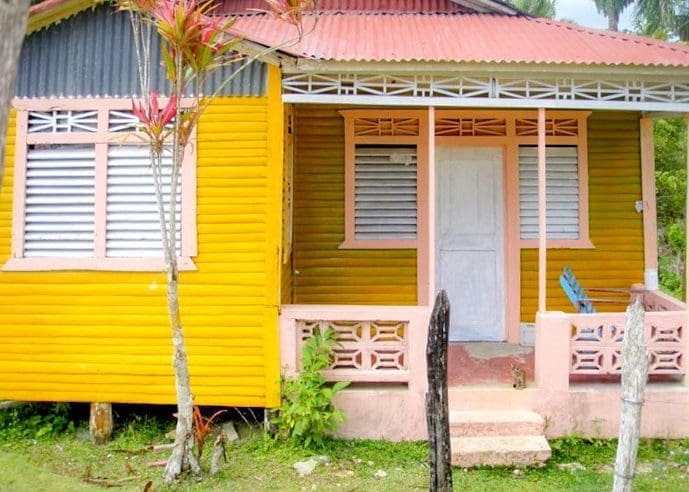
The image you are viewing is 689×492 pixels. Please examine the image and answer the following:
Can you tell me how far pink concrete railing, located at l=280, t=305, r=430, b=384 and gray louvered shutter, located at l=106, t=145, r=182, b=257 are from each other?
131 cm

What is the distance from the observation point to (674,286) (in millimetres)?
14352

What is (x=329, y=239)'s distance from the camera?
6.86m

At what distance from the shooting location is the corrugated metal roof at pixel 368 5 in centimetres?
734

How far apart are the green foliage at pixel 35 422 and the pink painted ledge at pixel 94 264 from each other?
147 cm

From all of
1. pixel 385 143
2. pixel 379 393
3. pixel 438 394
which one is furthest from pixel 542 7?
pixel 438 394

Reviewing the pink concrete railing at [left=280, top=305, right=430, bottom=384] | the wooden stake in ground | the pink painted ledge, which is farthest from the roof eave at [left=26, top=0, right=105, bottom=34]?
the wooden stake in ground

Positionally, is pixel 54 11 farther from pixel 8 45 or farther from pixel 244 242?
pixel 8 45

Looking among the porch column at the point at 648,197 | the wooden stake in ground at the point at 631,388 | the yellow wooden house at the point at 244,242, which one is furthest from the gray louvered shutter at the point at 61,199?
the porch column at the point at 648,197

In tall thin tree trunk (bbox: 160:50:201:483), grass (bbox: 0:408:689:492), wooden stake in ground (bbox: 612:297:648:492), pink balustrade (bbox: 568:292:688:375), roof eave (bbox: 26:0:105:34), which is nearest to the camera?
wooden stake in ground (bbox: 612:297:648:492)

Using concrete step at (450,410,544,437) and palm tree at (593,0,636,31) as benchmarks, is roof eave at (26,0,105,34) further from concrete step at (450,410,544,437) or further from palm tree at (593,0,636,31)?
palm tree at (593,0,636,31)

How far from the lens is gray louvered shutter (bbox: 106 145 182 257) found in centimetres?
534

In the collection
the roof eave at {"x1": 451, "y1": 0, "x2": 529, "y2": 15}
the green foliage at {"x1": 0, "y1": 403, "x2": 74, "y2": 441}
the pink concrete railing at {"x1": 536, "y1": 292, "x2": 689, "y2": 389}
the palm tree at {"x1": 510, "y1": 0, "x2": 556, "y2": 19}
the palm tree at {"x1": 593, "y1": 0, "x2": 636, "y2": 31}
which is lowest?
the green foliage at {"x1": 0, "y1": 403, "x2": 74, "y2": 441}

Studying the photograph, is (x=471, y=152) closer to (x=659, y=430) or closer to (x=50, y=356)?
(x=659, y=430)

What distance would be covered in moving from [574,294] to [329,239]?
8.99 ft
